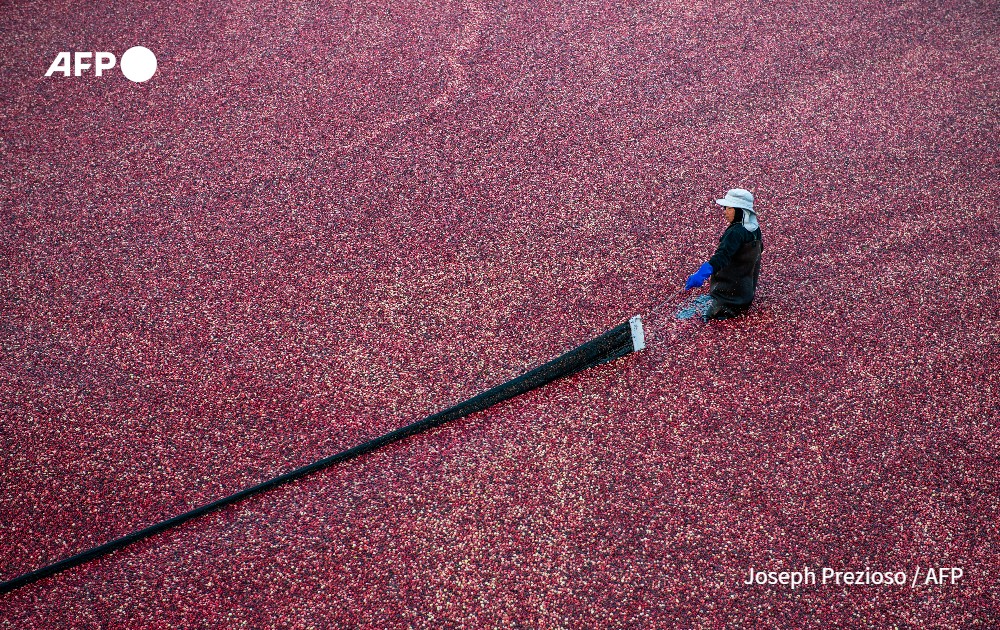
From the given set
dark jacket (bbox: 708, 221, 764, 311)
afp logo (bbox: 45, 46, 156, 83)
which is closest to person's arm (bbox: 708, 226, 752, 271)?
dark jacket (bbox: 708, 221, 764, 311)

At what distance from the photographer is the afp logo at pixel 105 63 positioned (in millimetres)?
7359

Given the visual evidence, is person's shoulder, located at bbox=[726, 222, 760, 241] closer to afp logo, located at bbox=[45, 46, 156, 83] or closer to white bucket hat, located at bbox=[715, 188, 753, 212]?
white bucket hat, located at bbox=[715, 188, 753, 212]

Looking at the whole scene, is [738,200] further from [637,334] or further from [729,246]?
[637,334]

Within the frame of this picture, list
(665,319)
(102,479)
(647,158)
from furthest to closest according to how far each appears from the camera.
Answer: (647,158)
(665,319)
(102,479)

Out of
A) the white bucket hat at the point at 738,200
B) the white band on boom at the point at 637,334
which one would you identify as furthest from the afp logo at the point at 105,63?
the white bucket hat at the point at 738,200

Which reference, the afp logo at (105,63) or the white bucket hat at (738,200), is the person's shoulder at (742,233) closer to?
the white bucket hat at (738,200)

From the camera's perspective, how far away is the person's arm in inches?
181

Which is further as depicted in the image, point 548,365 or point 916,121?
point 916,121

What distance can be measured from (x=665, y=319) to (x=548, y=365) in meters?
0.92

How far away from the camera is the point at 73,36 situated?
307 inches

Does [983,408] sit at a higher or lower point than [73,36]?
lower

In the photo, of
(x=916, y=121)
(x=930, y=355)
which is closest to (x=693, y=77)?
(x=916, y=121)

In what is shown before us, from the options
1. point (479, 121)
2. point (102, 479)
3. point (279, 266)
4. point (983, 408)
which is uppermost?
point (479, 121)

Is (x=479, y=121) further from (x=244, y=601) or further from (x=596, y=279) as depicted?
(x=244, y=601)
